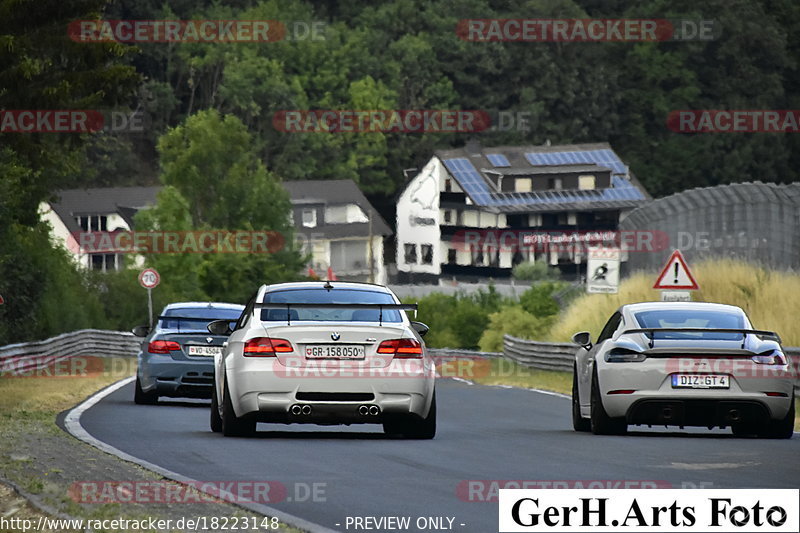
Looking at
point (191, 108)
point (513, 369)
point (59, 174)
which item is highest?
point (191, 108)

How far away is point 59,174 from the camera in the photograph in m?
51.0

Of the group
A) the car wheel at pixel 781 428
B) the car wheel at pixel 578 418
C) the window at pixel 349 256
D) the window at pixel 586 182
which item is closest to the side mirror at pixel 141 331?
the car wheel at pixel 578 418

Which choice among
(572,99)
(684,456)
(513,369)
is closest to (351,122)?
(572,99)

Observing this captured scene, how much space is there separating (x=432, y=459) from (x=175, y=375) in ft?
30.6

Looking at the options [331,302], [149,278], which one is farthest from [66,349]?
[331,302]

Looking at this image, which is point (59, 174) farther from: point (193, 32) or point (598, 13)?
point (598, 13)

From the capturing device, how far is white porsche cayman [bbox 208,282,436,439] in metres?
15.5

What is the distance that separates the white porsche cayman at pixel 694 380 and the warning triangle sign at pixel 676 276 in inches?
457

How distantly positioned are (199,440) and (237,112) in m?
116

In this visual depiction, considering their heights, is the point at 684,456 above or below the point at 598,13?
below

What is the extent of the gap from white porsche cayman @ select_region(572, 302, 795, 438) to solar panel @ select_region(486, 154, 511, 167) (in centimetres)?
11164

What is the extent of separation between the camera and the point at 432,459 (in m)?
14.0

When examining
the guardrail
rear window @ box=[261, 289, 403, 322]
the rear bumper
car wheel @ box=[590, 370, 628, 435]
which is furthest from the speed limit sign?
car wheel @ box=[590, 370, 628, 435]

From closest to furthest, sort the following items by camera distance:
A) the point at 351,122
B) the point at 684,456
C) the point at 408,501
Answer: the point at 408,501 → the point at 684,456 → the point at 351,122
